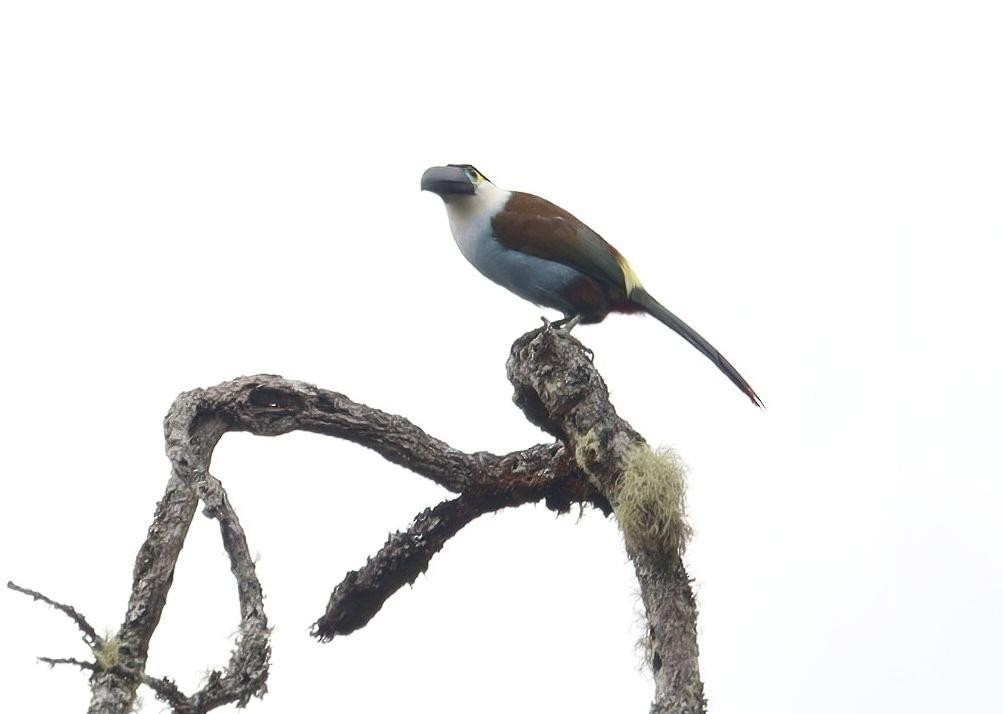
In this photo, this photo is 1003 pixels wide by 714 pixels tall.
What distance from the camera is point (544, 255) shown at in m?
3.86

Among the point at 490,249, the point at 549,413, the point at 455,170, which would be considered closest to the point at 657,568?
the point at 549,413

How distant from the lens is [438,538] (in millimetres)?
3572

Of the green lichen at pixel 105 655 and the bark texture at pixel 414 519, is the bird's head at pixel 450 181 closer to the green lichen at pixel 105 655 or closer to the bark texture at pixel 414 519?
the bark texture at pixel 414 519

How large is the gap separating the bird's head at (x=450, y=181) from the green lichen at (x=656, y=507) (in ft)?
3.89

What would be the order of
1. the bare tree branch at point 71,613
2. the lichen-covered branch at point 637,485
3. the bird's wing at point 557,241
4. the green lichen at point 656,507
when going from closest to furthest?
the bare tree branch at point 71,613, the lichen-covered branch at point 637,485, the green lichen at point 656,507, the bird's wing at point 557,241

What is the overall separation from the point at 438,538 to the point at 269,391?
26.4 inches

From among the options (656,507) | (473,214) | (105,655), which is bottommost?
(105,655)

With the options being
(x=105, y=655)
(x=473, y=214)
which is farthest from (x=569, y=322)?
(x=105, y=655)

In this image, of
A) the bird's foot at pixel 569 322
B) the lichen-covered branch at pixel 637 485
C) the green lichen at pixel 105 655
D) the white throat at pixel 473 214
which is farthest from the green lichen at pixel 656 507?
the green lichen at pixel 105 655

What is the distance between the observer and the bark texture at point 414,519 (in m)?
2.62

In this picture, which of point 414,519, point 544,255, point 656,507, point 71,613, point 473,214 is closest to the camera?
point 71,613

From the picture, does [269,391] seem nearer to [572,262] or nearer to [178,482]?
[178,482]

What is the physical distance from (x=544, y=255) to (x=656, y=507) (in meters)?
1.03

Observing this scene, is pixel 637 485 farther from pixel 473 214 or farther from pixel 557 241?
pixel 473 214
